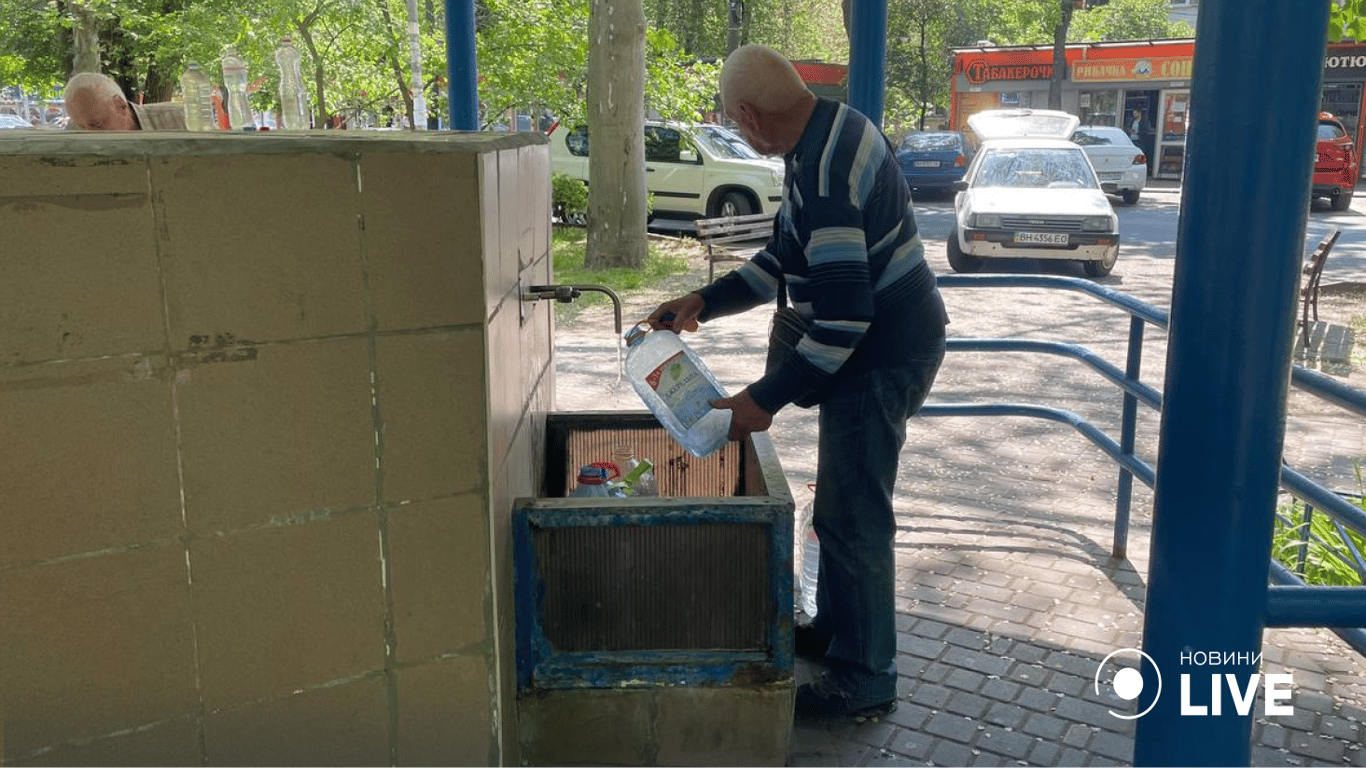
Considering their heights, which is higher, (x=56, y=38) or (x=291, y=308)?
(x=56, y=38)

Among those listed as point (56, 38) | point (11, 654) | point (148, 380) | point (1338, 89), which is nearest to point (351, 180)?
point (148, 380)

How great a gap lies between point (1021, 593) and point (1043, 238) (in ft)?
34.1

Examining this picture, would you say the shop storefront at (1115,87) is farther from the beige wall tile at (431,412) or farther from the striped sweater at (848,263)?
the beige wall tile at (431,412)

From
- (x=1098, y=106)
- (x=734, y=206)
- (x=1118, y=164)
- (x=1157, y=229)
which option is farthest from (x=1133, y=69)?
(x=734, y=206)

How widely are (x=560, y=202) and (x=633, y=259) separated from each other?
166 inches

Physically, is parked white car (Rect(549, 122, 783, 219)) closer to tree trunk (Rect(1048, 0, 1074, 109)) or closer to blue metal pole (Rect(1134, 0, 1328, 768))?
tree trunk (Rect(1048, 0, 1074, 109))

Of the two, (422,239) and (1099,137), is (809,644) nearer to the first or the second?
(422,239)

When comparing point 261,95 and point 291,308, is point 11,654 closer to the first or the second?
point 291,308

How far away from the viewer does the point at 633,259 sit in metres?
14.4

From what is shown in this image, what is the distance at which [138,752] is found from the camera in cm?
230

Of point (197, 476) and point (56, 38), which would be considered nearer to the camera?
point (197, 476)

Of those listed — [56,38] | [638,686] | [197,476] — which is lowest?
[638,686]

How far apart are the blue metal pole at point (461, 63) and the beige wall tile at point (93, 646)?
2.98 meters

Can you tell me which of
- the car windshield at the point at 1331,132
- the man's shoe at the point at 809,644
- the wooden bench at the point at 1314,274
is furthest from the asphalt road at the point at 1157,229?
the man's shoe at the point at 809,644
